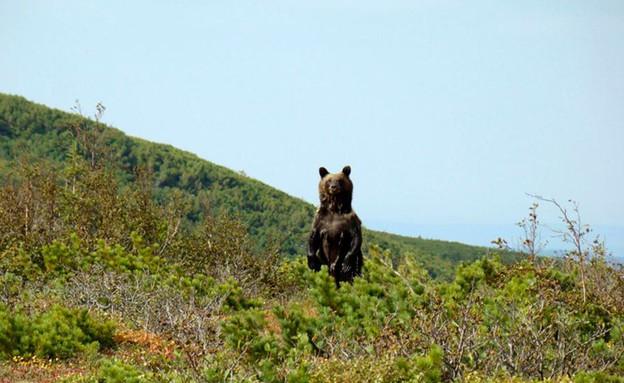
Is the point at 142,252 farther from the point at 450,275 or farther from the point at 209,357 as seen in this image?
the point at 450,275

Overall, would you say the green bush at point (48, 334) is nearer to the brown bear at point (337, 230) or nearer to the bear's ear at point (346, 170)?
the brown bear at point (337, 230)

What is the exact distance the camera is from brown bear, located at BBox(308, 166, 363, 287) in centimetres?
1282

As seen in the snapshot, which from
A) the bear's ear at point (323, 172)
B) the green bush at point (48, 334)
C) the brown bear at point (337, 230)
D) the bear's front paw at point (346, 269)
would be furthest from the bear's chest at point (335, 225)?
the green bush at point (48, 334)

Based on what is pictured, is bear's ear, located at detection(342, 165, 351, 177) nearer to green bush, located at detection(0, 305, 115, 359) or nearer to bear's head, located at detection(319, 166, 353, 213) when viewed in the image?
bear's head, located at detection(319, 166, 353, 213)

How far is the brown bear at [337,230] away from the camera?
12.8 m

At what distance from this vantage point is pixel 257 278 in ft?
64.7

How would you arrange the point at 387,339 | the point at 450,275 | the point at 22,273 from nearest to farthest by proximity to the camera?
the point at 387,339 → the point at 22,273 → the point at 450,275

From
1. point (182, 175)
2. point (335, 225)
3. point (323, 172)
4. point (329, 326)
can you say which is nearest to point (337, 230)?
point (335, 225)

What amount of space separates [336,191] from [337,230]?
657mm

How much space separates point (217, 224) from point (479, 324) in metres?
14.5

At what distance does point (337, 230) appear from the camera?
1298 centimetres

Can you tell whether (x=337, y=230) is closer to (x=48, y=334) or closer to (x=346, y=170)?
(x=346, y=170)

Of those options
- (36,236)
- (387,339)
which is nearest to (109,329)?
Result: (387,339)

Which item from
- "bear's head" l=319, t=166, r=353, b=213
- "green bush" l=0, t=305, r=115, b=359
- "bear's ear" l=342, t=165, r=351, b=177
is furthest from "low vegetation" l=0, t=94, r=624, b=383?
"bear's ear" l=342, t=165, r=351, b=177
